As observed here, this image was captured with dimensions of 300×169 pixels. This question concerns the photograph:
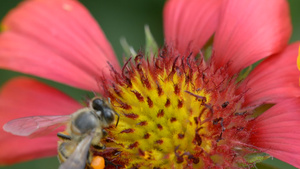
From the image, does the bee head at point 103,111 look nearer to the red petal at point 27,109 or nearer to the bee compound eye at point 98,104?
the bee compound eye at point 98,104

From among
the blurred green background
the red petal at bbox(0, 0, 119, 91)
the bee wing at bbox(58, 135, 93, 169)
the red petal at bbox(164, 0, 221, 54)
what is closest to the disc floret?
the bee wing at bbox(58, 135, 93, 169)

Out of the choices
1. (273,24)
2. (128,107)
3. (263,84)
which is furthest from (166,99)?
(273,24)

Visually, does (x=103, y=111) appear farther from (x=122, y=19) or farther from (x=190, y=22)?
(x=122, y=19)

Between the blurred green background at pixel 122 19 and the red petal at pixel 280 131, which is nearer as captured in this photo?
the red petal at pixel 280 131

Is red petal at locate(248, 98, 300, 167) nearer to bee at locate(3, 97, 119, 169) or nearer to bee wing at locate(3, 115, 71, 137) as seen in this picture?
bee at locate(3, 97, 119, 169)

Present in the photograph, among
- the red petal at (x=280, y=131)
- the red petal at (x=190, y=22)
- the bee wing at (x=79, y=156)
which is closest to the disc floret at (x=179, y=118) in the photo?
the red petal at (x=280, y=131)

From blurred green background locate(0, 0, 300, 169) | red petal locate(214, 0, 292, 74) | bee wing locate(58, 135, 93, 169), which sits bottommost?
bee wing locate(58, 135, 93, 169)

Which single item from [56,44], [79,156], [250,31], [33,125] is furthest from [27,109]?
[250,31]
